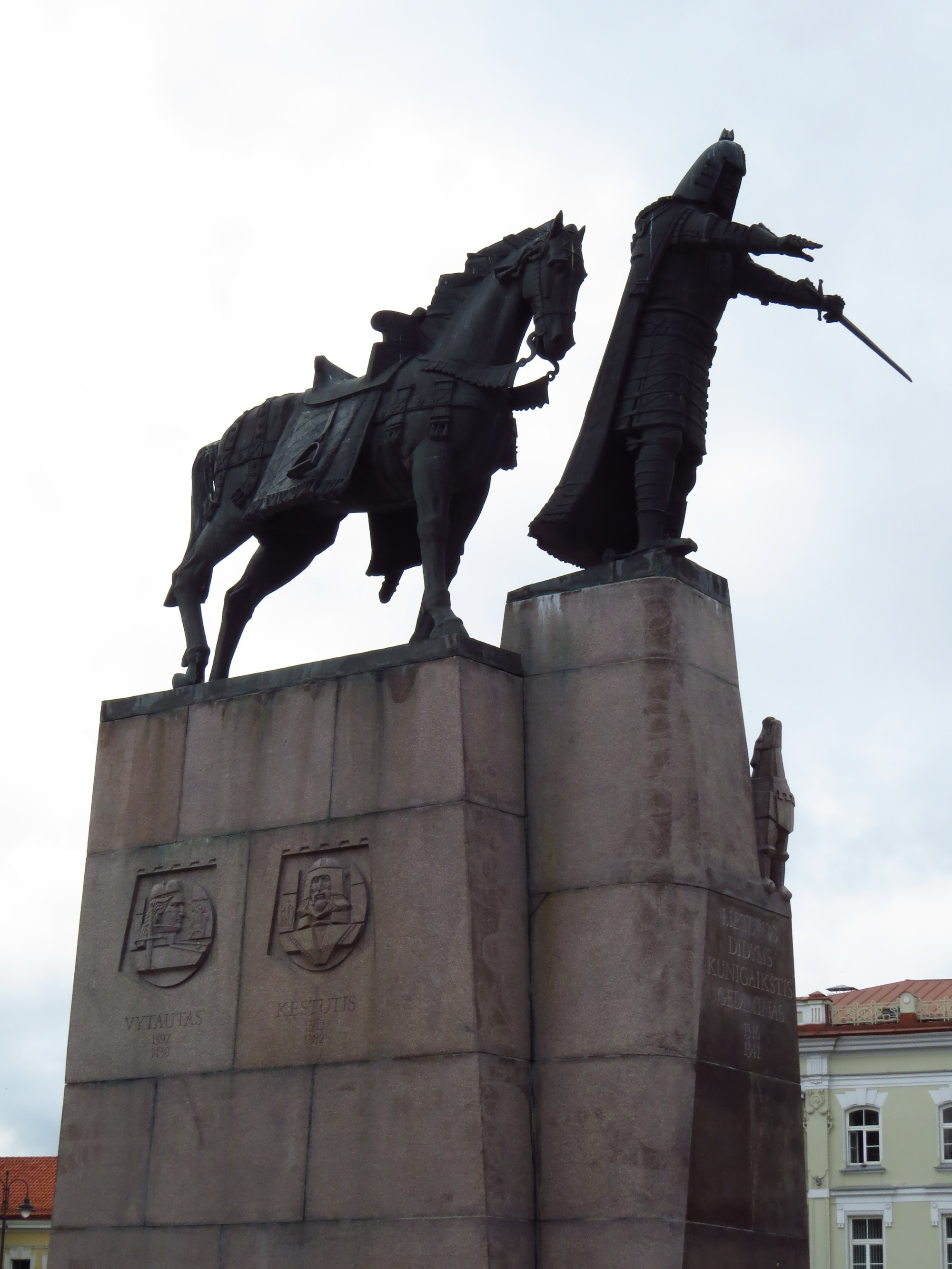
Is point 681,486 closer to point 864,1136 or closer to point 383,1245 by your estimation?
point 383,1245

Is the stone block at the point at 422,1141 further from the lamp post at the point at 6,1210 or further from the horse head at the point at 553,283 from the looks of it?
the lamp post at the point at 6,1210

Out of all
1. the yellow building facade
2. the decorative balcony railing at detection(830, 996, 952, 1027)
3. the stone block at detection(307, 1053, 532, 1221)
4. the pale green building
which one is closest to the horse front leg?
the stone block at detection(307, 1053, 532, 1221)

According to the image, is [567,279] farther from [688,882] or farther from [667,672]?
[688,882]

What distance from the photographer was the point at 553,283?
1170 centimetres

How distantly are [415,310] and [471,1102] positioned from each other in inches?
214

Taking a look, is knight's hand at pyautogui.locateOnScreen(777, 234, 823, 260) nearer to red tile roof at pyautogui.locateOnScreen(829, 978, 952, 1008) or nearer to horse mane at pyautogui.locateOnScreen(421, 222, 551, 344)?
horse mane at pyautogui.locateOnScreen(421, 222, 551, 344)

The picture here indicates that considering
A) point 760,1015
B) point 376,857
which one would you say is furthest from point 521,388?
point 760,1015

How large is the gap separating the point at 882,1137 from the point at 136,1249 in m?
36.9

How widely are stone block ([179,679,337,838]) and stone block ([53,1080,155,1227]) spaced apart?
169 centimetres

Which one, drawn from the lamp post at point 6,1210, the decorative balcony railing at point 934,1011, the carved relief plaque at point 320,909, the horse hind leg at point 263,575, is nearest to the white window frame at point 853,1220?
the decorative balcony railing at point 934,1011

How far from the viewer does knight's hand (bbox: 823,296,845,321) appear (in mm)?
11742

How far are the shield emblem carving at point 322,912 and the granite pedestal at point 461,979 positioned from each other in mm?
24

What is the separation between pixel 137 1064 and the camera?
11.7m

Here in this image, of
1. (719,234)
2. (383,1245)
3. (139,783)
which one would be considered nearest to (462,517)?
(719,234)
